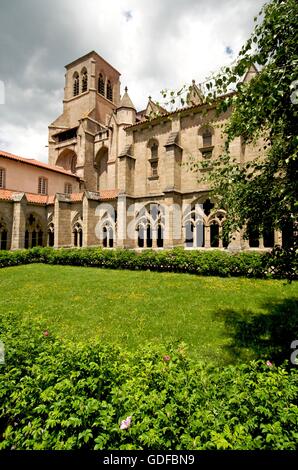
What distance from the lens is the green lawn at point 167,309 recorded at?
538cm

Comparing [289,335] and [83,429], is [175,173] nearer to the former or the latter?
[289,335]

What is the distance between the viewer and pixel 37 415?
2.11m

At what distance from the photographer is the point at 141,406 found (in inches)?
75.0

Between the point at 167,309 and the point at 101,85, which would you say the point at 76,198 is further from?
the point at 101,85

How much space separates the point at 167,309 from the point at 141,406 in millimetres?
5573

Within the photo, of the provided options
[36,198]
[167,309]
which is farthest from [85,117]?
[167,309]

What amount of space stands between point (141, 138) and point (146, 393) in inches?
848

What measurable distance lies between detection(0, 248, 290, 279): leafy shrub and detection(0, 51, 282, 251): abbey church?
3297 millimetres

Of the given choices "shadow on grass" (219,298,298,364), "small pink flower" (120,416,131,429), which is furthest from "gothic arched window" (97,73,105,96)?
"small pink flower" (120,416,131,429)

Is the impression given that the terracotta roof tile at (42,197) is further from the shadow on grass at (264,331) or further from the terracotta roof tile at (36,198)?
the shadow on grass at (264,331)

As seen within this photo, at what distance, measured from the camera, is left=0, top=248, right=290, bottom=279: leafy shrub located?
11.5 metres

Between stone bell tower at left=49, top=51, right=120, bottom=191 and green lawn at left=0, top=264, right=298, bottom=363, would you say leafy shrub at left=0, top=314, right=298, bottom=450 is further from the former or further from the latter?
stone bell tower at left=49, top=51, right=120, bottom=191

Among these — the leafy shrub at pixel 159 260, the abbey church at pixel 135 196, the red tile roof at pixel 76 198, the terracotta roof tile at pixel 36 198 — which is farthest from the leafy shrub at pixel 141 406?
the terracotta roof tile at pixel 36 198

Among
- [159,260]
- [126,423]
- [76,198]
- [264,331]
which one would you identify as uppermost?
[76,198]
